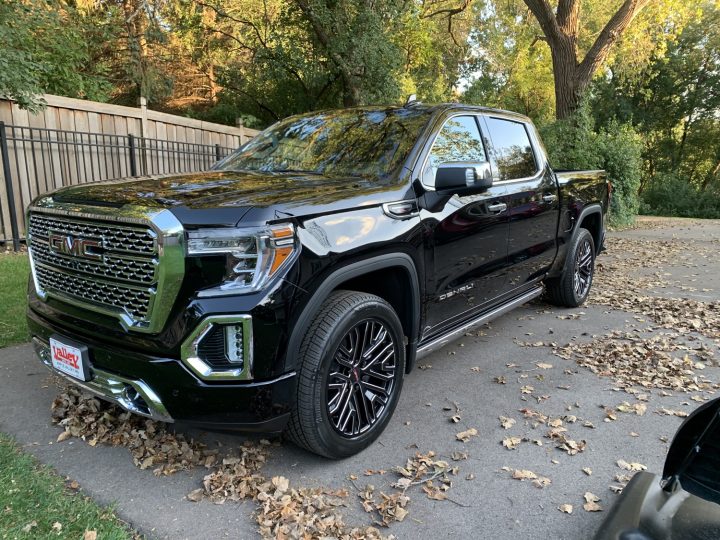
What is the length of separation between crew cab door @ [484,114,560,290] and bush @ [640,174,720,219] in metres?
23.1

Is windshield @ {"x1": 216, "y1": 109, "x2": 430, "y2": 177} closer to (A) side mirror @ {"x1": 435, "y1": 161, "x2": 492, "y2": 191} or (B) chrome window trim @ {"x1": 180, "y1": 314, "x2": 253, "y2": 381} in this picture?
(A) side mirror @ {"x1": 435, "y1": 161, "x2": 492, "y2": 191}

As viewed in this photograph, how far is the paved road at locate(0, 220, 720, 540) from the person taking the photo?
2.45 meters

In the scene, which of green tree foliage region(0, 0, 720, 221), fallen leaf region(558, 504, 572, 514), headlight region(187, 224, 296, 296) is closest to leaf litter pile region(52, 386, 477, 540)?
fallen leaf region(558, 504, 572, 514)

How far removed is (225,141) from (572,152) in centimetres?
835

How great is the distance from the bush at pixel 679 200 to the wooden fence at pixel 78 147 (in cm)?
2247

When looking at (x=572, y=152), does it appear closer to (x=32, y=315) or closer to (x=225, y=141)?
(x=225, y=141)

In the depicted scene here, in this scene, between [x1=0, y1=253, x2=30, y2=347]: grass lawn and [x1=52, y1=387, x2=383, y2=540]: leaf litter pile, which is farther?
[x1=0, y1=253, x2=30, y2=347]: grass lawn

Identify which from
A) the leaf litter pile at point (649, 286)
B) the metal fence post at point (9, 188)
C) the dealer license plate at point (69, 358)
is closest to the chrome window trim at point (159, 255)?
the dealer license plate at point (69, 358)

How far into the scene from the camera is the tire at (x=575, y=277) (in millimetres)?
5637

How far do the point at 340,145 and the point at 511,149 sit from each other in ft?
5.66

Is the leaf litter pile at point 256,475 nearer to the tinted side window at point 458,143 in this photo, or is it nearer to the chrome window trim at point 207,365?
the chrome window trim at point 207,365

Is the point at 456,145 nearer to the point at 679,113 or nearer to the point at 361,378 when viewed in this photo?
the point at 361,378

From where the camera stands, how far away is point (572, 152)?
12.9m

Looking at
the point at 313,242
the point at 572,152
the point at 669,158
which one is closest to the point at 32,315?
the point at 313,242
